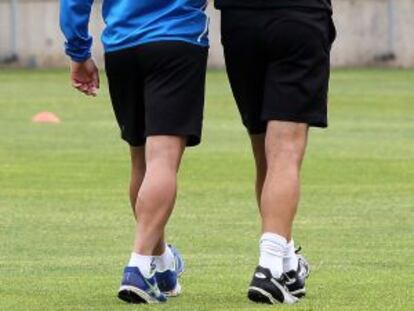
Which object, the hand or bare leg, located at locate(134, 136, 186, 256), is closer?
bare leg, located at locate(134, 136, 186, 256)

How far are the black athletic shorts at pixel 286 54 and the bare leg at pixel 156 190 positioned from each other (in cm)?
46

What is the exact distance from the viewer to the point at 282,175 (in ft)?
25.3

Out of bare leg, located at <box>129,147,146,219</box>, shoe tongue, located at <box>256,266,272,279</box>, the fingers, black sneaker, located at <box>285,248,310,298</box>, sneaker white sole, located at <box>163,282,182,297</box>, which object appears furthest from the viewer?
the fingers

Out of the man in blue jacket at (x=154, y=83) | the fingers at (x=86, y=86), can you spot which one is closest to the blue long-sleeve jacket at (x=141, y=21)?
the man in blue jacket at (x=154, y=83)

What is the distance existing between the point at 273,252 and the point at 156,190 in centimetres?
59

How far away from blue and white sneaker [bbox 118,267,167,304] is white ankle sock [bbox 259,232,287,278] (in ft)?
1.59

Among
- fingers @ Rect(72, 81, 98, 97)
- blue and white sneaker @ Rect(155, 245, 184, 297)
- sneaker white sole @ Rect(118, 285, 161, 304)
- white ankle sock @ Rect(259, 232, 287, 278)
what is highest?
fingers @ Rect(72, 81, 98, 97)

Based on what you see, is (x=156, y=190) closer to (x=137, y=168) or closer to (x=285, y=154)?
(x=137, y=168)

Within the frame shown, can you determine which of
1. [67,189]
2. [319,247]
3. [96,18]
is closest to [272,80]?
[319,247]

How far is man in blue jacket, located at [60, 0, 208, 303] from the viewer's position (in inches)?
302

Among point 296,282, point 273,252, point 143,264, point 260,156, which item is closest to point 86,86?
point 260,156

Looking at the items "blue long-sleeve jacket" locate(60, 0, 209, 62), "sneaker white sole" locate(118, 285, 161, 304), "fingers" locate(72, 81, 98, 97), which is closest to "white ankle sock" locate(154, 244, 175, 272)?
"sneaker white sole" locate(118, 285, 161, 304)

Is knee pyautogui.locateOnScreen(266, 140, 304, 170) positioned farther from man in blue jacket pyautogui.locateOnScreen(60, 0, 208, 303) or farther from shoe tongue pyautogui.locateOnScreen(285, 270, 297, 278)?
shoe tongue pyautogui.locateOnScreen(285, 270, 297, 278)

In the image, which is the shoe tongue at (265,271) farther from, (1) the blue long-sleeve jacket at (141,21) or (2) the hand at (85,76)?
(2) the hand at (85,76)
